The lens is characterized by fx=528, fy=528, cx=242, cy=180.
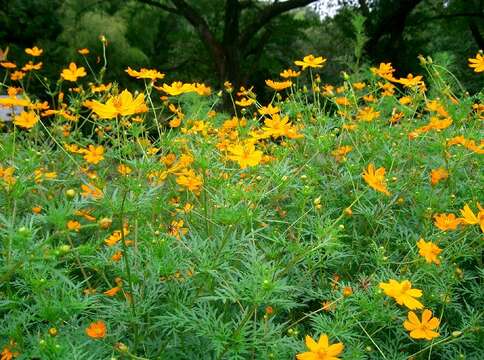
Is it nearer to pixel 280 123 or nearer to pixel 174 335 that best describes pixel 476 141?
pixel 280 123

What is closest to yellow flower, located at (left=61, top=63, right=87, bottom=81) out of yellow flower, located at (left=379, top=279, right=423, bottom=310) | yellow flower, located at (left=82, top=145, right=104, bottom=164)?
yellow flower, located at (left=82, top=145, right=104, bottom=164)

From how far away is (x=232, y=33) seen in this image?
941 cm

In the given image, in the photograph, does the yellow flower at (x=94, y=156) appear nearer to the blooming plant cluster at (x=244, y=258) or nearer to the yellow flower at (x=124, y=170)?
the blooming plant cluster at (x=244, y=258)

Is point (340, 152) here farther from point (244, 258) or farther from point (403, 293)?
point (403, 293)

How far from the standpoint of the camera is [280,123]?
156cm

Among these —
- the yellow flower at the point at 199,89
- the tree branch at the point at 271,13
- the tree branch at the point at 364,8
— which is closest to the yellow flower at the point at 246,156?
the yellow flower at the point at 199,89

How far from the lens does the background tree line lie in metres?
9.42

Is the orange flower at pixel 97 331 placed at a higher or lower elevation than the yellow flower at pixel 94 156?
lower

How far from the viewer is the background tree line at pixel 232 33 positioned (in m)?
9.42

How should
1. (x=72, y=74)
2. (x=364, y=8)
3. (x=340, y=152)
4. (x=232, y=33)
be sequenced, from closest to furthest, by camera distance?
1. (x=340, y=152)
2. (x=72, y=74)
3. (x=232, y=33)
4. (x=364, y=8)

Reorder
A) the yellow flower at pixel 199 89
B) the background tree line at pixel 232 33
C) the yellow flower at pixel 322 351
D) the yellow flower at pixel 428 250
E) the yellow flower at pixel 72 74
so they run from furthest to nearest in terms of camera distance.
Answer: the background tree line at pixel 232 33, the yellow flower at pixel 72 74, the yellow flower at pixel 199 89, the yellow flower at pixel 428 250, the yellow flower at pixel 322 351

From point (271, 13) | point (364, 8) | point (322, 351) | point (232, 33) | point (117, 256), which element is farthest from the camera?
point (364, 8)

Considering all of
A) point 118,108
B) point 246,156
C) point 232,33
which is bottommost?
point 232,33

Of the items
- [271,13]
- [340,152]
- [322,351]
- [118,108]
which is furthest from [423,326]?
[271,13]
